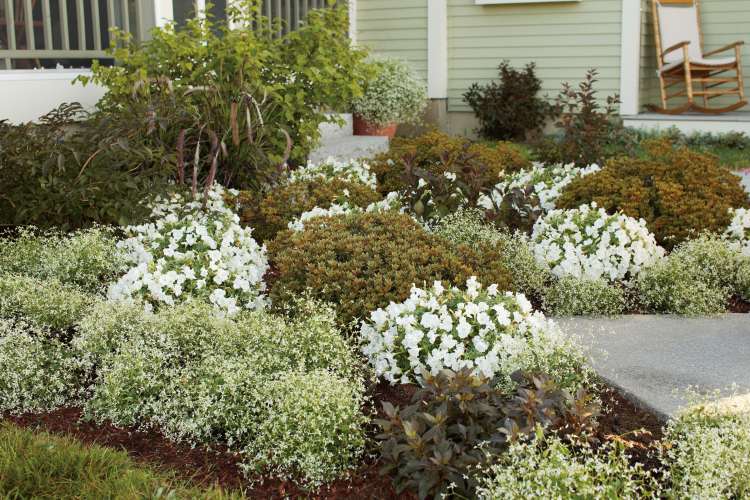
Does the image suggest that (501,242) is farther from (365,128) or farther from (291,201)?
(365,128)

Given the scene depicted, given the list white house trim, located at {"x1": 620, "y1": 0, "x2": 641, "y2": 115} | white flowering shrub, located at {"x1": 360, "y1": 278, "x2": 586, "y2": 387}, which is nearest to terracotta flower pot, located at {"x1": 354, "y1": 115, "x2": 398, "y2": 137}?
white house trim, located at {"x1": 620, "y1": 0, "x2": 641, "y2": 115}

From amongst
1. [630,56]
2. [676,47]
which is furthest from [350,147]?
[676,47]

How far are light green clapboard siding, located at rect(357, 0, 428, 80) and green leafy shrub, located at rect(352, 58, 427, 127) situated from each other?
1109 mm

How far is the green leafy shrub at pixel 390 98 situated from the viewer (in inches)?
351

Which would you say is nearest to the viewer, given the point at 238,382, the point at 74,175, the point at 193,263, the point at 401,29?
the point at 238,382

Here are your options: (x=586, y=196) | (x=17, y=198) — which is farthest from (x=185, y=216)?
(x=586, y=196)

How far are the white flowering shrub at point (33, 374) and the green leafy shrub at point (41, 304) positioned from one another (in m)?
0.16

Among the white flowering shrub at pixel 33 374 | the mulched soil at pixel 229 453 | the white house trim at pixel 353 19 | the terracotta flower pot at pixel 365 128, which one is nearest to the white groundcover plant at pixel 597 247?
the mulched soil at pixel 229 453

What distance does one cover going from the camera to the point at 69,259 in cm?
390

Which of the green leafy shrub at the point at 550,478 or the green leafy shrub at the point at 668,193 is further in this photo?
the green leafy shrub at the point at 668,193

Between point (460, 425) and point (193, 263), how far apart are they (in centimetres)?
181

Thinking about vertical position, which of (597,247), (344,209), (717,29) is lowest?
(597,247)

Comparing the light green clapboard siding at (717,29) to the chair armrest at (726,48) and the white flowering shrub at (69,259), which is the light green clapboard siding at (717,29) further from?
the white flowering shrub at (69,259)

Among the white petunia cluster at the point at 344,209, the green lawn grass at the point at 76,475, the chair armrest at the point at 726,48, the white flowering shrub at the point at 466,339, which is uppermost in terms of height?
the chair armrest at the point at 726,48
